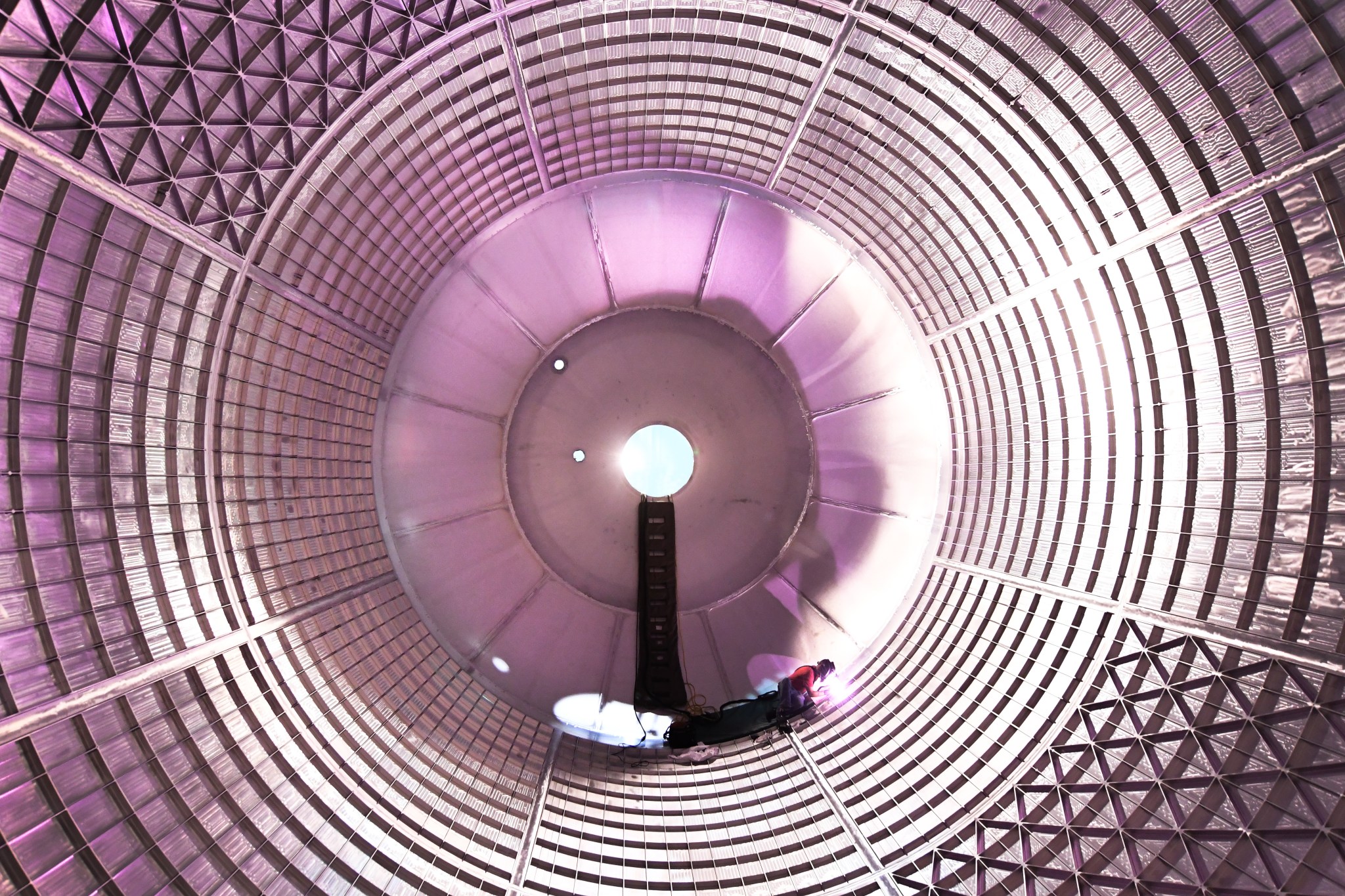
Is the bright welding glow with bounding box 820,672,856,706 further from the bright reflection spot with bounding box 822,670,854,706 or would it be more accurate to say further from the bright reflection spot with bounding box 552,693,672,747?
the bright reflection spot with bounding box 552,693,672,747

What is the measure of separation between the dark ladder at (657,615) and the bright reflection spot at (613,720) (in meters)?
0.25

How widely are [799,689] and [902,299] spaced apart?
6885 mm

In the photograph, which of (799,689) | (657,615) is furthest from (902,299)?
(657,615)

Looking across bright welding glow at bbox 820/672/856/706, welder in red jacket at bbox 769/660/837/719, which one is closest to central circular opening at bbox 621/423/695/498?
welder in red jacket at bbox 769/660/837/719

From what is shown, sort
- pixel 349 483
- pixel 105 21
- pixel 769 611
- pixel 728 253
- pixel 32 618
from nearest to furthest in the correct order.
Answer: pixel 105 21
pixel 32 618
pixel 349 483
pixel 728 253
pixel 769 611

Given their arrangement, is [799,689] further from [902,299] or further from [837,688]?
[902,299]

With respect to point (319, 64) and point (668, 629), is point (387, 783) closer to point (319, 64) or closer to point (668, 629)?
point (668, 629)

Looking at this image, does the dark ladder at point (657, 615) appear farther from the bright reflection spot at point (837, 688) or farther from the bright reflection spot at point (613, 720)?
the bright reflection spot at point (837, 688)

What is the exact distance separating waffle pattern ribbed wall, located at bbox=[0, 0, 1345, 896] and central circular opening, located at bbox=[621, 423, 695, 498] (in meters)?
4.44

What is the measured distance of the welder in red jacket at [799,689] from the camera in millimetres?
10664

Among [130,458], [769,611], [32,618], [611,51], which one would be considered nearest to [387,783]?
[32,618]

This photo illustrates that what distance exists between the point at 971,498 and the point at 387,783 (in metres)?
9.85

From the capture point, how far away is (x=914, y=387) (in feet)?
36.2

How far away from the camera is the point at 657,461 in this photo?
11.8 metres
